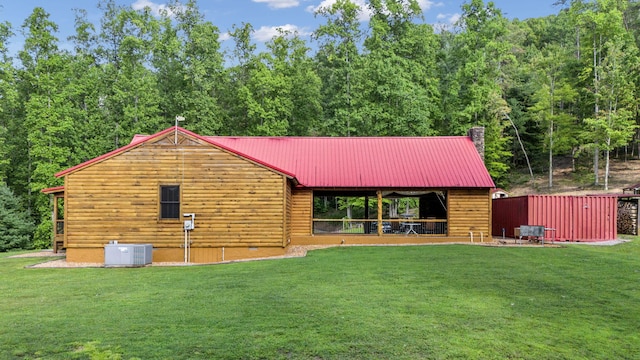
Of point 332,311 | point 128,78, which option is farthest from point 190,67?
point 332,311

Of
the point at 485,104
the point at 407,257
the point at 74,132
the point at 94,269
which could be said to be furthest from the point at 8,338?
the point at 485,104

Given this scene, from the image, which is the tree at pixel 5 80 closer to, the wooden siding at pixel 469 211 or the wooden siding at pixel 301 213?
the wooden siding at pixel 301 213

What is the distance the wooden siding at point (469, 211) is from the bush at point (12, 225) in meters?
26.0

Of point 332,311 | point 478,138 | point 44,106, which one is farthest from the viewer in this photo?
point 44,106

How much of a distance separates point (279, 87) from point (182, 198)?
21314mm

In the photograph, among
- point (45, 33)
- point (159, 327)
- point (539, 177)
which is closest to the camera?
point (159, 327)

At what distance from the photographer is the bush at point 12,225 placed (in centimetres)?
2700

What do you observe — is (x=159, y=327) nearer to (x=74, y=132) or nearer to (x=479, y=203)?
(x=479, y=203)

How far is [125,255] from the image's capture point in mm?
14078

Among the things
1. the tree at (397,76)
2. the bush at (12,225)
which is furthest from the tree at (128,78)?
the tree at (397,76)

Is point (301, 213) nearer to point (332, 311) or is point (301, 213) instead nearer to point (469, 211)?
point (469, 211)

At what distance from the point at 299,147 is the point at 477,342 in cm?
1733

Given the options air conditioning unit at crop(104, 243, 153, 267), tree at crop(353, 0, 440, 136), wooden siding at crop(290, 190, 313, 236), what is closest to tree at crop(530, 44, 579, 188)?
A: tree at crop(353, 0, 440, 136)

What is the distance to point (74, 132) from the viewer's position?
3222cm
